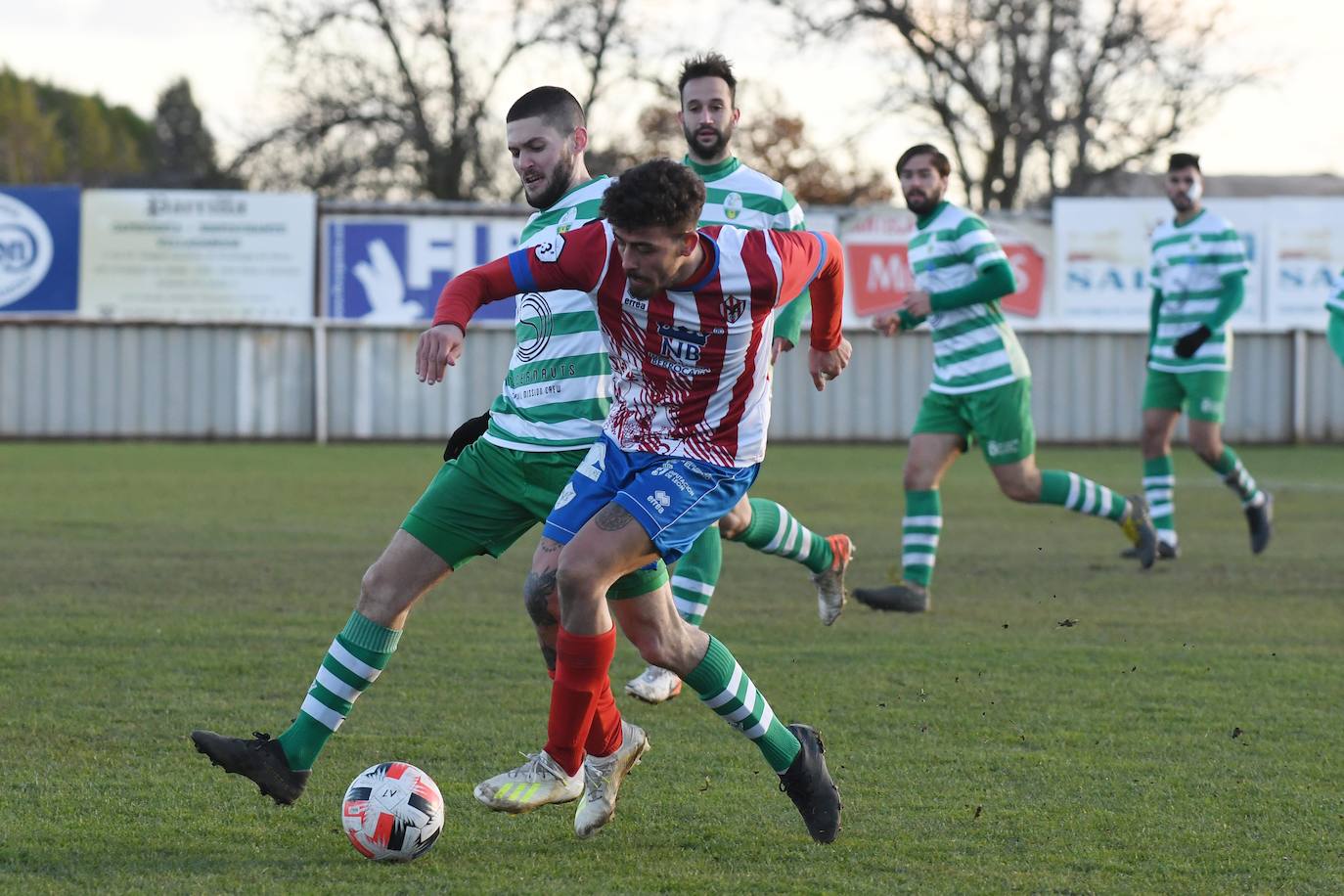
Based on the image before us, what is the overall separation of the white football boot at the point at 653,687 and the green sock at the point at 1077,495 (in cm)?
321

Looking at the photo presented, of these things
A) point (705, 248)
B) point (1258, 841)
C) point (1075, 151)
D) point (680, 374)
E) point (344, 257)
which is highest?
point (1075, 151)

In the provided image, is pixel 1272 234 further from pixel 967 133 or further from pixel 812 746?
pixel 812 746

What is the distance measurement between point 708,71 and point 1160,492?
530 cm

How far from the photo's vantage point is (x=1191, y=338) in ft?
33.9

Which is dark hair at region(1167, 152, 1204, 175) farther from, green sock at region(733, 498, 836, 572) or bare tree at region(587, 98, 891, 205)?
bare tree at region(587, 98, 891, 205)

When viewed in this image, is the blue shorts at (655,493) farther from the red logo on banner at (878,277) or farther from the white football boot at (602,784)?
the red logo on banner at (878,277)

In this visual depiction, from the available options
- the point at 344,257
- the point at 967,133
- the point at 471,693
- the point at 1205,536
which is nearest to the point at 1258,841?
the point at 471,693

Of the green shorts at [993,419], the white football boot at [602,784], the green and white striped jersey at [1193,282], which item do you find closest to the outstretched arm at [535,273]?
the white football boot at [602,784]

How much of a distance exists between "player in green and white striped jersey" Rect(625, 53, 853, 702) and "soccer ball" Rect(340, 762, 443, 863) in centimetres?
203

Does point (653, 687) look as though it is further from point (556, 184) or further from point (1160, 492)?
point (1160, 492)

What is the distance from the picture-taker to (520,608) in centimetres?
816

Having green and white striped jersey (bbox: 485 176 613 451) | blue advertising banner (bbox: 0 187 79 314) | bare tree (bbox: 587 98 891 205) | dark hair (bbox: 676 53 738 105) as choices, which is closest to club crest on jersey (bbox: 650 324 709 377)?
green and white striped jersey (bbox: 485 176 613 451)

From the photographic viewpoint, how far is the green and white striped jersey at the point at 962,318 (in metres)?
8.21

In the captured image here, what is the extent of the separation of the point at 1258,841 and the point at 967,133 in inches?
1096
